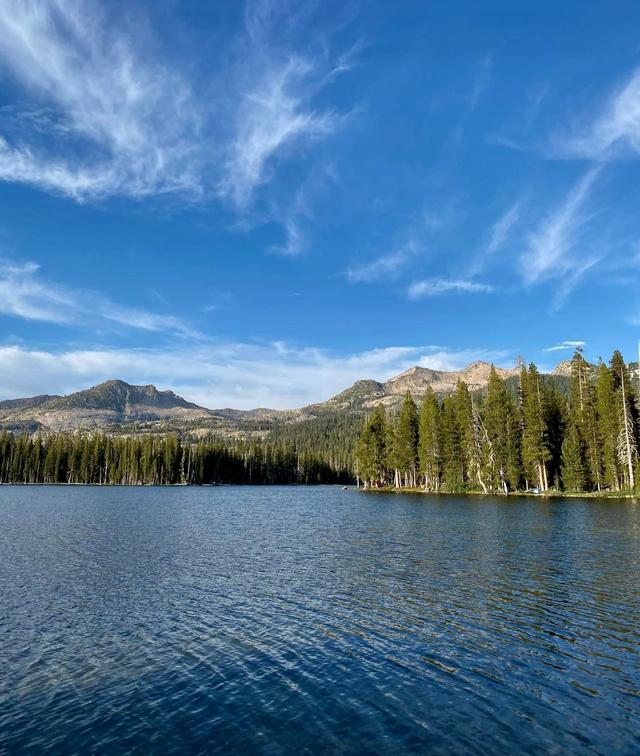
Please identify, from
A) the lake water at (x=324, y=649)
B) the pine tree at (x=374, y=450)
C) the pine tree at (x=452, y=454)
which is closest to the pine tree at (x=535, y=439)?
the pine tree at (x=452, y=454)

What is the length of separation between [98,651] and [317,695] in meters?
9.46

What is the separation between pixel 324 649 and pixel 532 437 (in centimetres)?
9138

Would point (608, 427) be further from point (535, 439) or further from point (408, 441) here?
point (408, 441)

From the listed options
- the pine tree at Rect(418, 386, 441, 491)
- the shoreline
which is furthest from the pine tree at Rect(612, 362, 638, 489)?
the pine tree at Rect(418, 386, 441, 491)

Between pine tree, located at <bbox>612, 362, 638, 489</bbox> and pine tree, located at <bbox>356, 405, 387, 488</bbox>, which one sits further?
pine tree, located at <bbox>356, 405, 387, 488</bbox>

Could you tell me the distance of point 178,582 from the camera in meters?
32.7

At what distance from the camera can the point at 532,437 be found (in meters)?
103

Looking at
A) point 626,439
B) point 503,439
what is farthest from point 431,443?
point 626,439

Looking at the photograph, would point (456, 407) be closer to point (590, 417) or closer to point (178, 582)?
point (590, 417)

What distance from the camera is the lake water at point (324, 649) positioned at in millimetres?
14758

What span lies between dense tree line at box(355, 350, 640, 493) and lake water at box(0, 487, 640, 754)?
5980cm

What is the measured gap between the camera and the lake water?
1476cm

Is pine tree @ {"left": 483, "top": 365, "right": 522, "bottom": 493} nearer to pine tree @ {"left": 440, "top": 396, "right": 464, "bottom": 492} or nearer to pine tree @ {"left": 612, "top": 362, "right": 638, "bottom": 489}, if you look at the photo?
pine tree @ {"left": 440, "top": 396, "right": 464, "bottom": 492}

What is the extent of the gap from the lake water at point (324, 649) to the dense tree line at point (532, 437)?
196 ft
